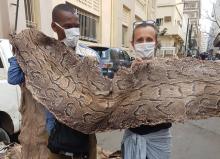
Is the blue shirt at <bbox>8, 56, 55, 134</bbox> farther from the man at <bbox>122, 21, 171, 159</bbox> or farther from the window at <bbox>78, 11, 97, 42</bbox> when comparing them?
the window at <bbox>78, 11, 97, 42</bbox>

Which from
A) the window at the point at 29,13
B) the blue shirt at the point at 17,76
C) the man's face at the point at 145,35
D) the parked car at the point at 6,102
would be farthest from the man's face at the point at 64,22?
the window at the point at 29,13

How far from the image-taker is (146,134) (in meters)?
2.03

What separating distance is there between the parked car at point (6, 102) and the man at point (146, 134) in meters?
2.70

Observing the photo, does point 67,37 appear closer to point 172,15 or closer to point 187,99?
point 187,99

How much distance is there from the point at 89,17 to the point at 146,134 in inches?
537

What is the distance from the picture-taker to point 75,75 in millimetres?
2010

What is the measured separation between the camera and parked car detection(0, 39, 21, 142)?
14.3ft

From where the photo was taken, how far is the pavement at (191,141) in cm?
509

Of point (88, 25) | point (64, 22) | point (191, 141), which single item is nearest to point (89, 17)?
point (88, 25)

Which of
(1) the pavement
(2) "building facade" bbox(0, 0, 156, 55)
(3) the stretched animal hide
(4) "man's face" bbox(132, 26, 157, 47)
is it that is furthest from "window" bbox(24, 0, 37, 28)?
(3) the stretched animal hide

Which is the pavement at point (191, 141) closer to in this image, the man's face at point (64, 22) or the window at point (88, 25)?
the man's face at point (64, 22)

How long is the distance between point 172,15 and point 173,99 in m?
48.2

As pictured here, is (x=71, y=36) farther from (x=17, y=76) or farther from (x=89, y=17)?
(x=89, y=17)

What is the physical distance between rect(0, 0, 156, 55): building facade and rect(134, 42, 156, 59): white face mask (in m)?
4.66
